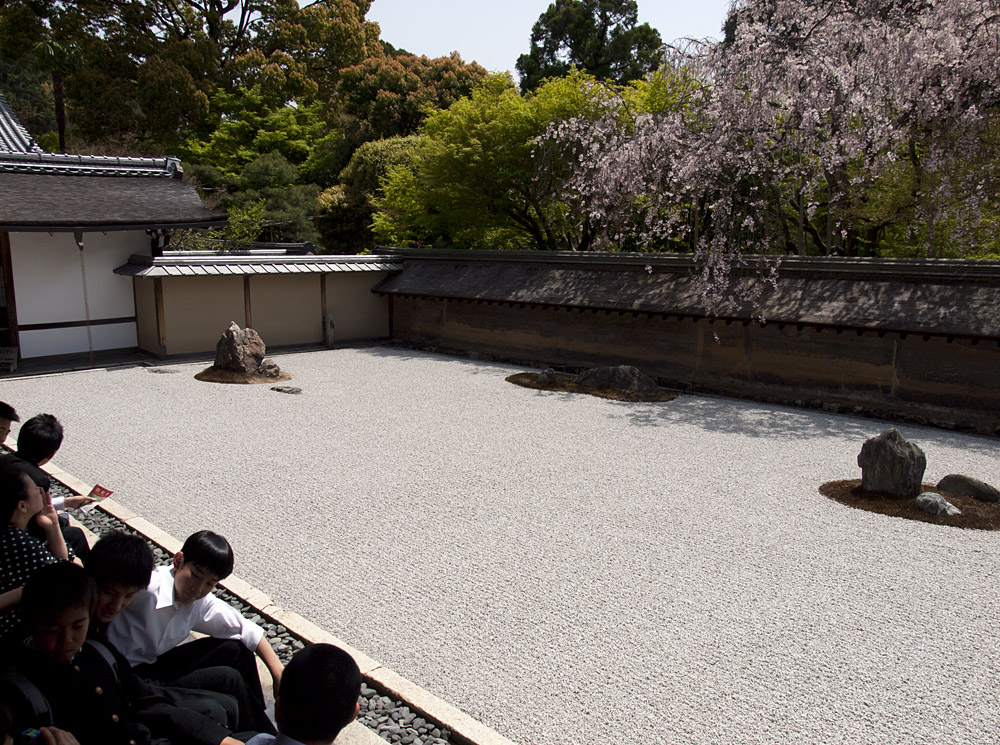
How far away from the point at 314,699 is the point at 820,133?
12072mm

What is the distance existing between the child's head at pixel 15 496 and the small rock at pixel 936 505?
270 inches

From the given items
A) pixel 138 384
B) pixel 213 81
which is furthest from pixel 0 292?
pixel 213 81

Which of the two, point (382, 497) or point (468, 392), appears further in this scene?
point (468, 392)

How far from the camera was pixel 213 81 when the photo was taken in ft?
98.2

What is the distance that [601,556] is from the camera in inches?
221

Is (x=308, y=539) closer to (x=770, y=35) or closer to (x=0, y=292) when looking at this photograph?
(x=770, y=35)

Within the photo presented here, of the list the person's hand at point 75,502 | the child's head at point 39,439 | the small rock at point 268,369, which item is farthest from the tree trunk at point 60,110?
the person's hand at point 75,502

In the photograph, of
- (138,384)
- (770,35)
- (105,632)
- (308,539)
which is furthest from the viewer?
(138,384)

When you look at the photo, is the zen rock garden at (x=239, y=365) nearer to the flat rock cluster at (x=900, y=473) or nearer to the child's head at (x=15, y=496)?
the child's head at (x=15, y=496)

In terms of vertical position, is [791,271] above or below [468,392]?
above

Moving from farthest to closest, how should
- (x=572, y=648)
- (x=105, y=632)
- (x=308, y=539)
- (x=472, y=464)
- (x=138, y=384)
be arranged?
1. (x=138, y=384)
2. (x=472, y=464)
3. (x=308, y=539)
4. (x=572, y=648)
5. (x=105, y=632)

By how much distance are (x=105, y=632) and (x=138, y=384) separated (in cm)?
1029

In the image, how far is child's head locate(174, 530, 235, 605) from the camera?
10.2 ft

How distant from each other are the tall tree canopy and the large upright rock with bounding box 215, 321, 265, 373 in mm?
28863
